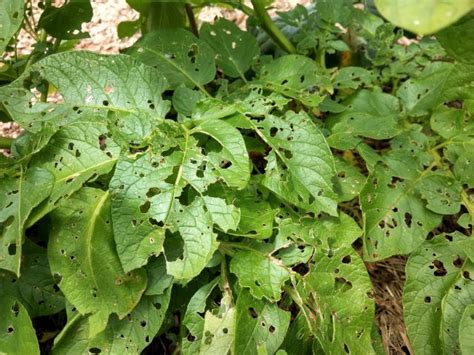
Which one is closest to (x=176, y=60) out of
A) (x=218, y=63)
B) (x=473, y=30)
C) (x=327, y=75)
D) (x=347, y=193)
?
(x=218, y=63)

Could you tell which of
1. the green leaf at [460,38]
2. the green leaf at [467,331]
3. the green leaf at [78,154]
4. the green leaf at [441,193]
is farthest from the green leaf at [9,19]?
the green leaf at [467,331]

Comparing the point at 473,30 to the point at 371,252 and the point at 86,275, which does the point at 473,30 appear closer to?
the point at 371,252

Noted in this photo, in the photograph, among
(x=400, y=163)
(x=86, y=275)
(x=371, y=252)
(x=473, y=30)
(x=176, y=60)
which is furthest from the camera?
(x=176, y=60)

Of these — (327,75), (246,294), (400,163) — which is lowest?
(246,294)

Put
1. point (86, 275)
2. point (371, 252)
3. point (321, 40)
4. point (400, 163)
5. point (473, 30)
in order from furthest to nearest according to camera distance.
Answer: point (321, 40) < point (400, 163) < point (371, 252) < point (86, 275) < point (473, 30)

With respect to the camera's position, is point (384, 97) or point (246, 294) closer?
point (246, 294)

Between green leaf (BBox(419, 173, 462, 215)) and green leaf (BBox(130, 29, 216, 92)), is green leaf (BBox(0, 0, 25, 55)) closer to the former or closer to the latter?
green leaf (BBox(130, 29, 216, 92))

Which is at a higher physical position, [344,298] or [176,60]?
[176,60]

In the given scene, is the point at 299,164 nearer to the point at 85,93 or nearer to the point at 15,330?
the point at 85,93
